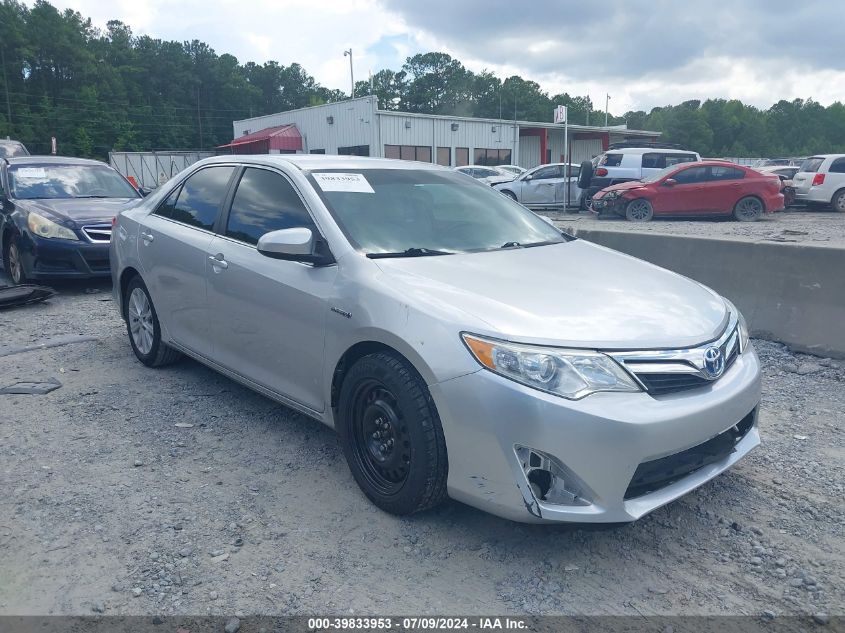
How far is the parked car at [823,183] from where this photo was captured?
18.5 meters

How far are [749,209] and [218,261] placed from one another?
15901 mm

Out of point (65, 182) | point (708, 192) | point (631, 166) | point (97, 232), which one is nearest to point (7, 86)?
point (631, 166)

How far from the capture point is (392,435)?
3.13 meters

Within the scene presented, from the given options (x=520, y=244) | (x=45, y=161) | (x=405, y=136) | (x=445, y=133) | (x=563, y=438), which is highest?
(x=445, y=133)

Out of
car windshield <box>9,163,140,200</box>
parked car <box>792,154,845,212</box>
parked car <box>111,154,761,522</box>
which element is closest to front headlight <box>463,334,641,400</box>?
parked car <box>111,154,761,522</box>

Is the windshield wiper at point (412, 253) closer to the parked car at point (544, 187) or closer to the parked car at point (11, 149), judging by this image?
the parked car at point (11, 149)

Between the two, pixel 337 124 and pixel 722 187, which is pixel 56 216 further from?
pixel 337 124

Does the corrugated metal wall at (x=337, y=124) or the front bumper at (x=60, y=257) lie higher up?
the corrugated metal wall at (x=337, y=124)

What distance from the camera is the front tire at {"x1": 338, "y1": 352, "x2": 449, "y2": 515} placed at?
292cm

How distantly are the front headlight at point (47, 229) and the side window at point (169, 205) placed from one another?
145 inches

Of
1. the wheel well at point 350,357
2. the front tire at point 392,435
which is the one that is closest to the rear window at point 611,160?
the wheel well at point 350,357

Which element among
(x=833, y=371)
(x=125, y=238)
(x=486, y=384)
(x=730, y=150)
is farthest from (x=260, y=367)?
(x=730, y=150)

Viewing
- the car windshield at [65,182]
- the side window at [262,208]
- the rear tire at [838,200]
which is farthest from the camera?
the rear tire at [838,200]

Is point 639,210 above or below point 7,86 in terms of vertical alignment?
below
